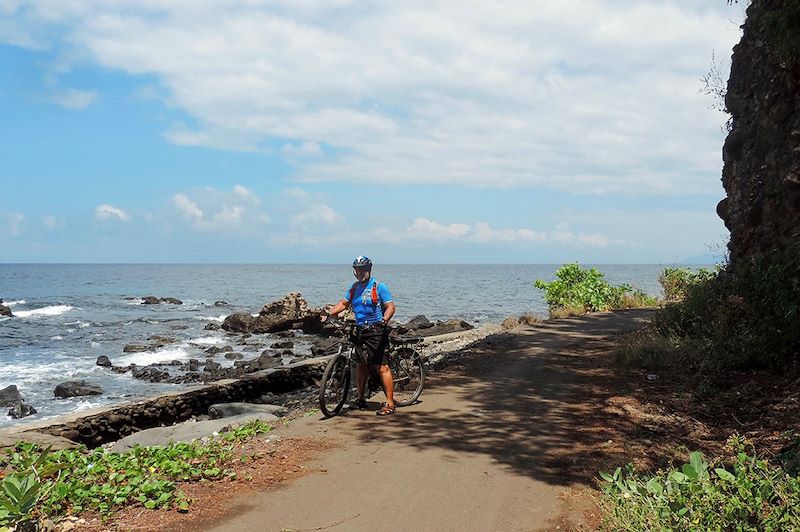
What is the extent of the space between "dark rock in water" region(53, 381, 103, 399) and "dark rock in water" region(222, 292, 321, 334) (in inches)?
681

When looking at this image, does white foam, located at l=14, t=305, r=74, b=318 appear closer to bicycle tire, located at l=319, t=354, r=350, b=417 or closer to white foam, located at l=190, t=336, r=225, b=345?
white foam, located at l=190, t=336, r=225, b=345

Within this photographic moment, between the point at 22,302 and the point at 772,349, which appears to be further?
the point at 22,302

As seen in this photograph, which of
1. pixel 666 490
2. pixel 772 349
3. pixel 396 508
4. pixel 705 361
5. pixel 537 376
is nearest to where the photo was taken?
pixel 666 490

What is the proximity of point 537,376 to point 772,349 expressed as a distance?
13.2 feet

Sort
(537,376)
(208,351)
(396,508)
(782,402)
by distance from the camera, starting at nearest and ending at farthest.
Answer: (396,508) → (782,402) → (537,376) → (208,351)

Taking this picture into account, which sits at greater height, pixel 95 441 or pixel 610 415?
pixel 610 415

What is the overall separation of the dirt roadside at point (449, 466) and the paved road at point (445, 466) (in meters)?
0.01

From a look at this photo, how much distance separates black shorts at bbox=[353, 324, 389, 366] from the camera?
30.1 ft

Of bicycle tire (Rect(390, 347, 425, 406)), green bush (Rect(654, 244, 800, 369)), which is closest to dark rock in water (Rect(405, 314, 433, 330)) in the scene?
green bush (Rect(654, 244, 800, 369))

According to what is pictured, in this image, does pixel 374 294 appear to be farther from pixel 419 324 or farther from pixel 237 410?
pixel 419 324

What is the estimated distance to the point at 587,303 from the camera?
92.1 feet

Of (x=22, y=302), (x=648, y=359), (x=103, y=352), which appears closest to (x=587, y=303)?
(x=648, y=359)

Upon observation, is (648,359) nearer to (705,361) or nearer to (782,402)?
(705,361)

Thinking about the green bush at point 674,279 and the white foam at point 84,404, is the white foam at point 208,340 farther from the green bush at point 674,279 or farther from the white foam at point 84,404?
the green bush at point 674,279
